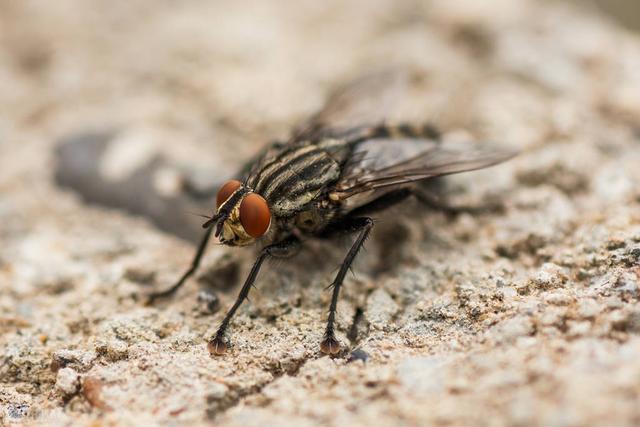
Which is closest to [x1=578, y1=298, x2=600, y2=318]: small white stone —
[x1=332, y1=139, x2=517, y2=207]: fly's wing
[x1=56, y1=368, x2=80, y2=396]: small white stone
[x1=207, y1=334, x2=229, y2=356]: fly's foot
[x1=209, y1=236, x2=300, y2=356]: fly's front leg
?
[x1=332, y1=139, x2=517, y2=207]: fly's wing

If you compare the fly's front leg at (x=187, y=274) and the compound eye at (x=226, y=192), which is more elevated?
the compound eye at (x=226, y=192)

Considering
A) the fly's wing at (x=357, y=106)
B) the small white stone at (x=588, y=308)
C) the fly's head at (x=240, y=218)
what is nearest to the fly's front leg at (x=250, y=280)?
the fly's head at (x=240, y=218)

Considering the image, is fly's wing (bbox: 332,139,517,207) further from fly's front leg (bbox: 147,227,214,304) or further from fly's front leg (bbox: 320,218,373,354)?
fly's front leg (bbox: 147,227,214,304)

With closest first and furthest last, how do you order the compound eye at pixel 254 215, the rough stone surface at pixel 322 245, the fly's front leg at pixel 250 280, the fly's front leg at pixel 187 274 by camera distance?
the rough stone surface at pixel 322 245
the fly's front leg at pixel 250 280
the compound eye at pixel 254 215
the fly's front leg at pixel 187 274

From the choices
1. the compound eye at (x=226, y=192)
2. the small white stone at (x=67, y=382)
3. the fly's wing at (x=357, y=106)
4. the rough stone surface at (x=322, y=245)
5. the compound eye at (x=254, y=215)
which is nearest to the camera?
the rough stone surface at (x=322, y=245)

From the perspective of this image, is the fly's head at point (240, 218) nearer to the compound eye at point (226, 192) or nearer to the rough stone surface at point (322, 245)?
the compound eye at point (226, 192)

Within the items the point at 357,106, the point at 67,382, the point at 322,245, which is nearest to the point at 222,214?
the point at 322,245

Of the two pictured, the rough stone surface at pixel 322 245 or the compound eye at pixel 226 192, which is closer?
the rough stone surface at pixel 322 245

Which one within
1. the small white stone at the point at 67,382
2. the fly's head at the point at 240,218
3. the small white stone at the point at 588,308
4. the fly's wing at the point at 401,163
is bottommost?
the small white stone at the point at 67,382
